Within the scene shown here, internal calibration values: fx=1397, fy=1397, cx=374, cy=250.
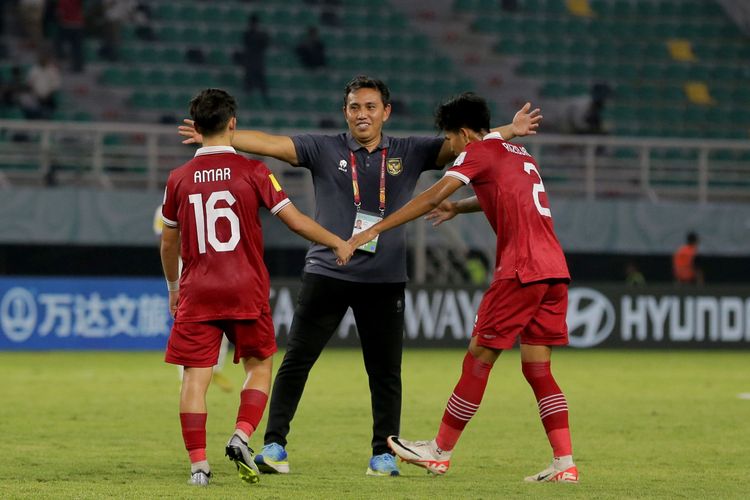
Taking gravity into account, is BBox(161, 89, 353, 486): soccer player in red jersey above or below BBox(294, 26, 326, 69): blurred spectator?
below

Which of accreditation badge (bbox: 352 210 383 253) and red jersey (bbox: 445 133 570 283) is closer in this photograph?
red jersey (bbox: 445 133 570 283)

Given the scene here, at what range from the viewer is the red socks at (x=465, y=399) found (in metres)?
7.40

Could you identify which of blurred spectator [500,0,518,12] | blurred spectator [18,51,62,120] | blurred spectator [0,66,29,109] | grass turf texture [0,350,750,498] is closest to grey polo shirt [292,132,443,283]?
grass turf texture [0,350,750,498]

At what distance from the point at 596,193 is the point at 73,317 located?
31.6 ft

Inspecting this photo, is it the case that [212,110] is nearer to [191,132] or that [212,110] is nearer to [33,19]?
[191,132]

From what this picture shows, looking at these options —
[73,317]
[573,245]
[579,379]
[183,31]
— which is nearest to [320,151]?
[579,379]

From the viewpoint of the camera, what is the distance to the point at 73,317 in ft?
64.2

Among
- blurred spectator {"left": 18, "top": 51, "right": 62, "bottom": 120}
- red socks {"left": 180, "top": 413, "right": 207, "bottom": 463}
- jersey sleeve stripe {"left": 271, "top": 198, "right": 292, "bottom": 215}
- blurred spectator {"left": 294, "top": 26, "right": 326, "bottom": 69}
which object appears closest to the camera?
red socks {"left": 180, "top": 413, "right": 207, "bottom": 463}

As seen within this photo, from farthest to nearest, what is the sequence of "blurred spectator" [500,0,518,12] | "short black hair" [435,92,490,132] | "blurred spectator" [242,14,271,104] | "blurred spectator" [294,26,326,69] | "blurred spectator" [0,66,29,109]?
1. "blurred spectator" [500,0,518,12]
2. "blurred spectator" [294,26,326,69]
3. "blurred spectator" [242,14,271,104]
4. "blurred spectator" [0,66,29,109]
5. "short black hair" [435,92,490,132]

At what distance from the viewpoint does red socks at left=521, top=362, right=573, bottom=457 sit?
7.32 m

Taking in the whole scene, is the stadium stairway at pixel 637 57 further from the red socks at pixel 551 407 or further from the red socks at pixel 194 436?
the red socks at pixel 194 436

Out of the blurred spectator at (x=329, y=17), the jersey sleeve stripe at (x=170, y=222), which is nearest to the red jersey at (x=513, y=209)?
the jersey sleeve stripe at (x=170, y=222)

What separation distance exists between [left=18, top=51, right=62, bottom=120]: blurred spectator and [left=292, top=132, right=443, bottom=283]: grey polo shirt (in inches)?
663

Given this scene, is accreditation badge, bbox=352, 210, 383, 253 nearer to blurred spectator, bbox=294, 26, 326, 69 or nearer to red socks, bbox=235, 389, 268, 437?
red socks, bbox=235, 389, 268, 437
